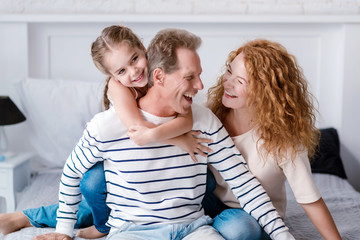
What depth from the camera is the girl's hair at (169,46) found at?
142cm

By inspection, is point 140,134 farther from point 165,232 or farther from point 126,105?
point 165,232

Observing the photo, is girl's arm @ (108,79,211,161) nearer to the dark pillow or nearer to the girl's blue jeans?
the girl's blue jeans

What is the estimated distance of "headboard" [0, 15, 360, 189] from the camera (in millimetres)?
2699

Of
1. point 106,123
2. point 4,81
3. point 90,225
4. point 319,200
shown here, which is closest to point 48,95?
point 4,81

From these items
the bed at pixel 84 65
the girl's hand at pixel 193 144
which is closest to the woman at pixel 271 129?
the girl's hand at pixel 193 144

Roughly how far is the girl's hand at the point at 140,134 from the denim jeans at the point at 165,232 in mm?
292

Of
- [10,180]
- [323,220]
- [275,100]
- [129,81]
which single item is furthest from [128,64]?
[10,180]

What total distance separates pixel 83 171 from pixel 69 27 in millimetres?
1413

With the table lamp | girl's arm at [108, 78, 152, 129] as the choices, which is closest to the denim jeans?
girl's arm at [108, 78, 152, 129]

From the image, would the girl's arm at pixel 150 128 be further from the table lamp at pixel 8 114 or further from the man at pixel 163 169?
the table lamp at pixel 8 114

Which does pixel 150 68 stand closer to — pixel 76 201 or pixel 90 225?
pixel 76 201

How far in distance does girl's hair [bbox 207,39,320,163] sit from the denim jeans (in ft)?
1.13
